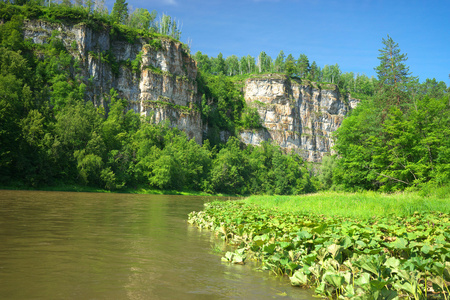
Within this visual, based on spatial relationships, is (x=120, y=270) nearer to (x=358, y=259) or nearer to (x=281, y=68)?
(x=358, y=259)

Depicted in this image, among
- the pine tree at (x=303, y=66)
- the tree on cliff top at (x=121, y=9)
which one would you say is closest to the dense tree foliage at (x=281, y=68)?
the pine tree at (x=303, y=66)

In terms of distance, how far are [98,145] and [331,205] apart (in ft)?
149

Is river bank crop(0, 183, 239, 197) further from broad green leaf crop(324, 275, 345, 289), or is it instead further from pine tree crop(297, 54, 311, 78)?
pine tree crop(297, 54, 311, 78)

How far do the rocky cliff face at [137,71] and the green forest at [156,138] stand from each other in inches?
110

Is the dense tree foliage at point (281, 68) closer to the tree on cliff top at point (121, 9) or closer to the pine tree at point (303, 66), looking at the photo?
the pine tree at point (303, 66)

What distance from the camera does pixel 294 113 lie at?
119250mm

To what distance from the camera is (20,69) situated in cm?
5484

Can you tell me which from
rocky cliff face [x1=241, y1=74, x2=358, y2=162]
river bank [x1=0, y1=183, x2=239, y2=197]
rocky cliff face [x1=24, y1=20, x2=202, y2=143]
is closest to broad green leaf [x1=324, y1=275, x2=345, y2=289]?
river bank [x1=0, y1=183, x2=239, y2=197]

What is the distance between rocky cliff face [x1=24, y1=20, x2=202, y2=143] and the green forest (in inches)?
110

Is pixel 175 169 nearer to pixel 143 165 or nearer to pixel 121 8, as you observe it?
pixel 143 165

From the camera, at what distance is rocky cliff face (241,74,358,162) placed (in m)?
117

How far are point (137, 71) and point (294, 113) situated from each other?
66.2 meters

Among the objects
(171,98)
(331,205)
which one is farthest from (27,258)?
(171,98)

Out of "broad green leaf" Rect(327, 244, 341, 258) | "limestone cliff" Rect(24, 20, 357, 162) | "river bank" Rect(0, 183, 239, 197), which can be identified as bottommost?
"river bank" Rect(0, 183, 239, 197)
